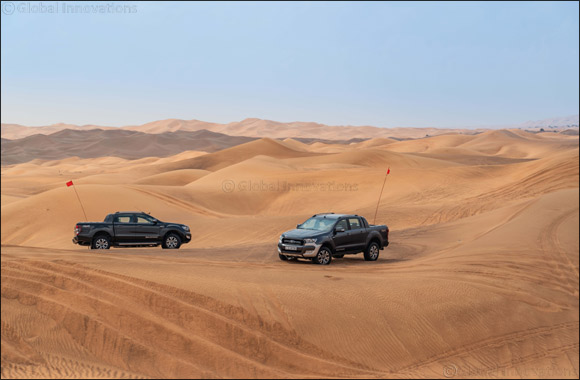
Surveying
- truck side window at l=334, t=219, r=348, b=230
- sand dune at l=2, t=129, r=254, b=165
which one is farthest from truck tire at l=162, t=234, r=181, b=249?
sand dune at l=2, t=129, r=254, b=165

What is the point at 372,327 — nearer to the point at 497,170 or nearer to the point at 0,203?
the point at 0,203

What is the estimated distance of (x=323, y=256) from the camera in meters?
18.3

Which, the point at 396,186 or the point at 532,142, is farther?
the point at 532,142

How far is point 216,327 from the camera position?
10.7m

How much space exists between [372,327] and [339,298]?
50.9 inches

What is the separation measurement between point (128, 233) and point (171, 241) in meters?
1.84

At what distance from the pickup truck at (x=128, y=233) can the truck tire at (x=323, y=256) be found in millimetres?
7176

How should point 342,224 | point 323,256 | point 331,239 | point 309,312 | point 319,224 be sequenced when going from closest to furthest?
point 309,312 < point 323,256 < point 331,239 < point 342,224 < point 319,224

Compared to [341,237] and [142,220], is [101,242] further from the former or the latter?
[341,237]

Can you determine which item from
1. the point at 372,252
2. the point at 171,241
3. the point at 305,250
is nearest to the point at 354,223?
the point at 372,252

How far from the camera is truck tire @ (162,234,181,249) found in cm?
2250

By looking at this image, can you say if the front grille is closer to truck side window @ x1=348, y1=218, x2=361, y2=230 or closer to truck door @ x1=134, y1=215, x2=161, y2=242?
truck side window @ x1=348, y1=218, x2=361, y2=230

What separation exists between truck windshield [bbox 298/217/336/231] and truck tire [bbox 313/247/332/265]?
3.00 ft

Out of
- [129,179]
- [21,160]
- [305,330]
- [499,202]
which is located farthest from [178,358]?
[21,160]
